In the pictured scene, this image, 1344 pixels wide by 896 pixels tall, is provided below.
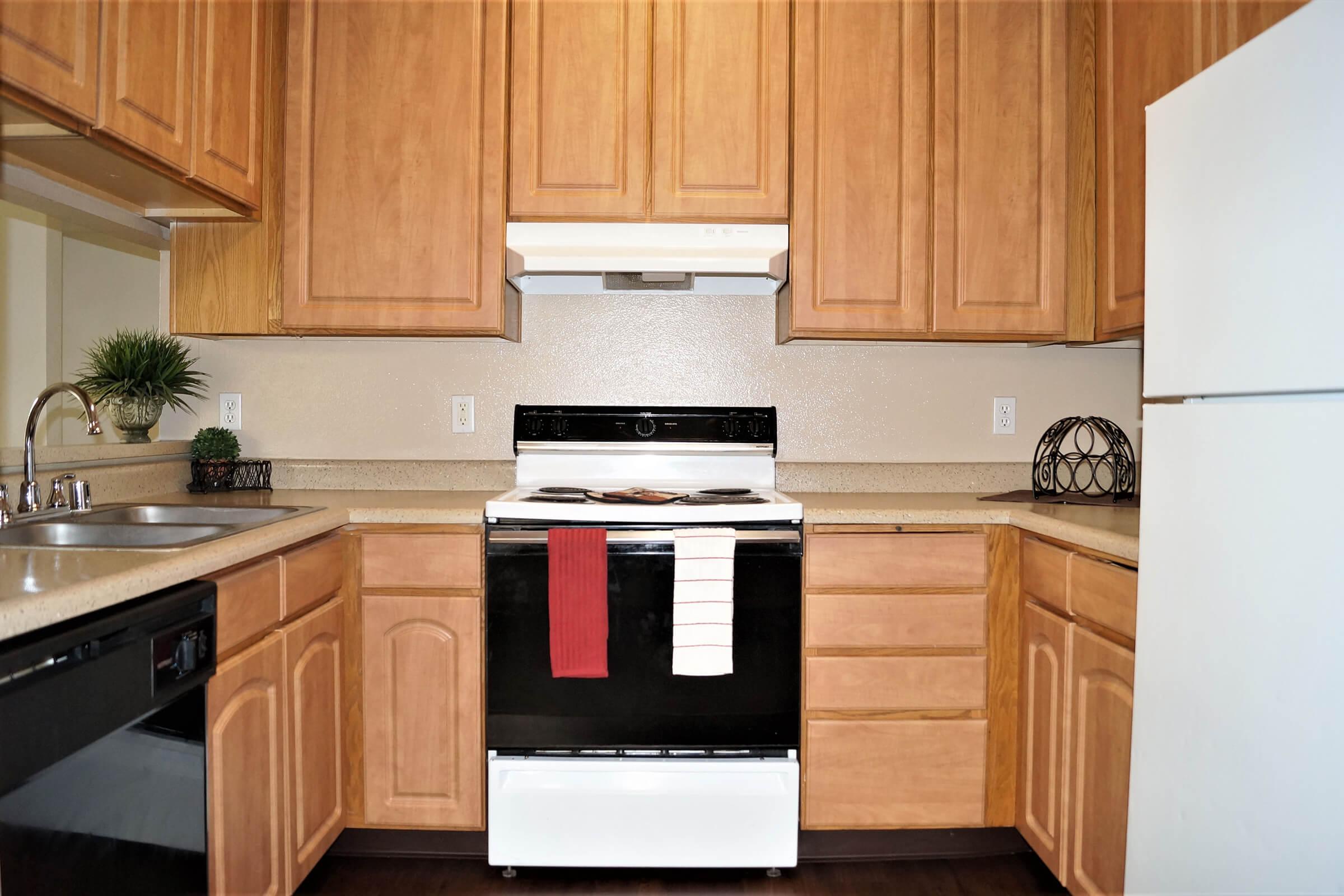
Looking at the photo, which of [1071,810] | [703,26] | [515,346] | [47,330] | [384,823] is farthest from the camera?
[47,330]

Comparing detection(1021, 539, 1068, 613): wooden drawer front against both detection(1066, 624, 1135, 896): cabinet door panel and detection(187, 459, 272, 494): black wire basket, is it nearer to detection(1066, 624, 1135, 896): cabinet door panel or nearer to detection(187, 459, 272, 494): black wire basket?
detection(1066, 624, 1135, 896): cabinet door panel

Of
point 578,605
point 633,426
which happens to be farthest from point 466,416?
point 578,605

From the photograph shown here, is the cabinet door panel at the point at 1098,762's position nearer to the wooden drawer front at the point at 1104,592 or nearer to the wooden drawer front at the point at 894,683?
the wooden drawer front at the point at 1104,592

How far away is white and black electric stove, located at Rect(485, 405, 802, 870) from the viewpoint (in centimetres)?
182

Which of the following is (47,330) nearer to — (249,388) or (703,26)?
(249,388)

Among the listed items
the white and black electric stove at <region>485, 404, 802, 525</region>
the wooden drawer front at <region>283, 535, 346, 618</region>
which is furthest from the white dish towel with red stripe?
the wooden drawer front at <region>283, 535, 346, 618</region>

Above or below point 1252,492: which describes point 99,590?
below

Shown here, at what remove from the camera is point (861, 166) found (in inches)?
82.7

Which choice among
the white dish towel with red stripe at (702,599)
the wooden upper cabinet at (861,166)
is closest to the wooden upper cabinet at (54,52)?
the white dish towel with red stripe at (702,599)

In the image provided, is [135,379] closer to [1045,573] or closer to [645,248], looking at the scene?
[645,248]

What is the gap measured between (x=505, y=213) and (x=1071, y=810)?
77.4 inches

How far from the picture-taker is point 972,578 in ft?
6.23

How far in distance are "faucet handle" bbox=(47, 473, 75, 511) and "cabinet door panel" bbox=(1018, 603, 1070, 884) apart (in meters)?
2.14

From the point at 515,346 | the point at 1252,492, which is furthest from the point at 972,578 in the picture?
the point at 515,346
